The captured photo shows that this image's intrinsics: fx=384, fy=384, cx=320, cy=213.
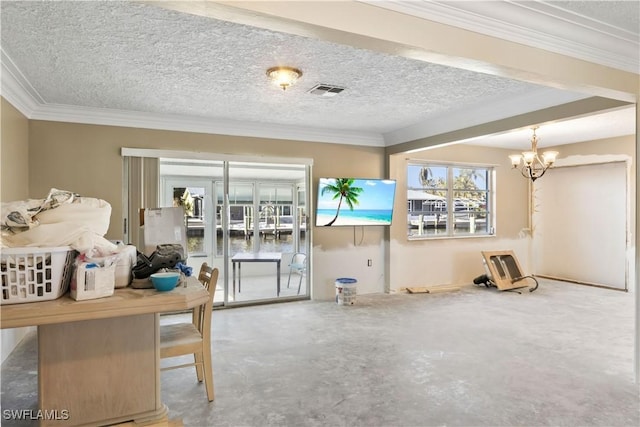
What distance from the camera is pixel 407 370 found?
3.15m

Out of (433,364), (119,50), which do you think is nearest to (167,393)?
(433,364)

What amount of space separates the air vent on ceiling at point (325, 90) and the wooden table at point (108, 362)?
2.36m

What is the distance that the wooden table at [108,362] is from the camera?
5.83 feet

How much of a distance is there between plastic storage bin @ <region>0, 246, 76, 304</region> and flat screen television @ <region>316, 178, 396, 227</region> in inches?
161

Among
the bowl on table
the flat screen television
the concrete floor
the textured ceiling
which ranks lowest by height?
the concrete floor

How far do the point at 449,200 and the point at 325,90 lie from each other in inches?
151

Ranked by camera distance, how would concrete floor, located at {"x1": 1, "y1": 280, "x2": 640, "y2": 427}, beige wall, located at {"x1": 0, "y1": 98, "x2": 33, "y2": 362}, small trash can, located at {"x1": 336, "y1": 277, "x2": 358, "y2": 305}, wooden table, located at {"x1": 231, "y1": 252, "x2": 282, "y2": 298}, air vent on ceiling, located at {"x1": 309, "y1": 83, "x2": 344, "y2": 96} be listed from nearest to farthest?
concrete floor, located at {"x1": 1, "y1": 280, "x2": 640, "y2": 427}
beige wall, located at {"x1": 0, "y1": 98, "x2": 33, "y2": 362}
air vent on ceiling, located at {"x1": 309, "y1": 83, "x2": 344, "y2": 96}
small trash can, located at {"x1": 336, "y1": 277, "x2": 358, "y2": 305}
wooden table, located at {"x1": 231, "y1": 252, "x2": 282, "y2": 298}

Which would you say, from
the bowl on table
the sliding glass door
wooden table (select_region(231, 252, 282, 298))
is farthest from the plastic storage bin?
wooden table (select_region(231, 252, 282, 298))

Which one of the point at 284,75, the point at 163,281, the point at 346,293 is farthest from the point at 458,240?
the point at 163,281

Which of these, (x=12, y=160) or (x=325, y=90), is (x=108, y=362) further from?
(x=325, y=90)

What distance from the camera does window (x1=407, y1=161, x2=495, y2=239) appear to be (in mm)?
6445

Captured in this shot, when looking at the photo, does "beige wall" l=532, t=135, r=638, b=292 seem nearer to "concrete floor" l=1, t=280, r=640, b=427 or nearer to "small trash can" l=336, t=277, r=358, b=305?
"concrete floor" l=1, t=280, r=640, b=427

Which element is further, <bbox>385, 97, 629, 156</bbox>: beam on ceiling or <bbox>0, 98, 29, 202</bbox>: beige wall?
<bbox>385, 97, 629, 156</bbox>: beam on ceiling

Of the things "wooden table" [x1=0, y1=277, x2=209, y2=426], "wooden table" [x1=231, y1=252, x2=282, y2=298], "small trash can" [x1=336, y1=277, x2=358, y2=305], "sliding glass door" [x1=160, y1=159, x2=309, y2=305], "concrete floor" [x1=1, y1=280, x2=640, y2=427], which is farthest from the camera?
"wooden table" [x1=231, y1=252, x2=282, y2=298]
